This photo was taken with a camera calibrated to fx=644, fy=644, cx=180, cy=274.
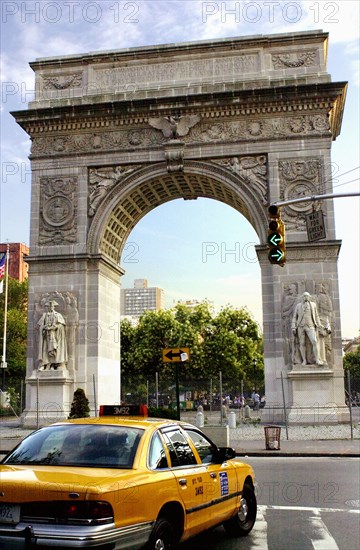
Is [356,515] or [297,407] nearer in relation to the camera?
[356,515]

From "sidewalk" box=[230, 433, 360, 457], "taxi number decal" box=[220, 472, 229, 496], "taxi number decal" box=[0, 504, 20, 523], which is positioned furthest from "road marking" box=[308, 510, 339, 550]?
"sidewalk" box=[230, 433, 360, 457]

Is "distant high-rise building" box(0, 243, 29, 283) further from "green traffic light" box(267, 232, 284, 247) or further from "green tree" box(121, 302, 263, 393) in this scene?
"green traffic light" box(267, 232, 284, 247)

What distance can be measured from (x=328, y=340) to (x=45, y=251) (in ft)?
43.4

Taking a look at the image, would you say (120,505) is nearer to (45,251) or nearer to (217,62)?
(45,251)

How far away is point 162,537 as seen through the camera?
6289 millimetres

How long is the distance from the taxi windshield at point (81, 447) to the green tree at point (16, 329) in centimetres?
5161

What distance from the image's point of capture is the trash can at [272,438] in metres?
19.0

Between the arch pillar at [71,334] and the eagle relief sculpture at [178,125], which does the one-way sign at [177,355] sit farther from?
the eagle relief sculpture at [178,125]

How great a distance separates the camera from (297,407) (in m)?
25.9

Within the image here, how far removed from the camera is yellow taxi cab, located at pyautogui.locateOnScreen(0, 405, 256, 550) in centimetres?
552

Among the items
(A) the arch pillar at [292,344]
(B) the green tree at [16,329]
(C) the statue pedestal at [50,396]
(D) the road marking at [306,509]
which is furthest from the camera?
(B) the green tree at [16,329]

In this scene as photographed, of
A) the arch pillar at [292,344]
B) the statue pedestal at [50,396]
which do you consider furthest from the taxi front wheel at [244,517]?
the statue pedestal at [50,396]

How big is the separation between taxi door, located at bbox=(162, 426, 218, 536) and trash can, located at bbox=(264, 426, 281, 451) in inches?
459

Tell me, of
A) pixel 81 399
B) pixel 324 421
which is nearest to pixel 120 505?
pixel 81 399
